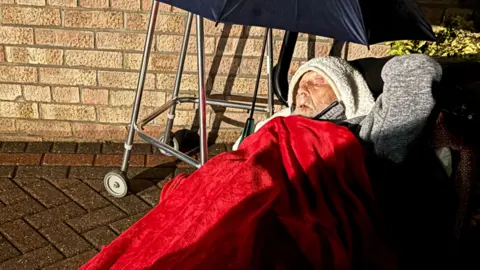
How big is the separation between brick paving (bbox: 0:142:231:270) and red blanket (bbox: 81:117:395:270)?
111cm

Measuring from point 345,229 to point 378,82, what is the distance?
0.92 meters

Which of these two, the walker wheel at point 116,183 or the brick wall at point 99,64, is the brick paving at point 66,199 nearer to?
the walker wheel at point 116,183

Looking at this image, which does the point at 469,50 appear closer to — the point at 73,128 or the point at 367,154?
the point at 367,154

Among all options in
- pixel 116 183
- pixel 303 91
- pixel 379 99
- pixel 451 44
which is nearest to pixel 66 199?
pixel 116 183

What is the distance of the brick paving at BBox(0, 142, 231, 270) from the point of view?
11.6 ft

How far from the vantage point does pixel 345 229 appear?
2.21 metres

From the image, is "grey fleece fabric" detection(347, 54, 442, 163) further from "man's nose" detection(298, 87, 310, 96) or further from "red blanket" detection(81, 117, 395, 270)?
"man's nose" detection(298, 87, 310, 96)

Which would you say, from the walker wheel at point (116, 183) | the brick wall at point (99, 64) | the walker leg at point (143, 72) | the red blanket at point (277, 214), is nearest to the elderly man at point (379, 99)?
the red blanket at point (277, 214)

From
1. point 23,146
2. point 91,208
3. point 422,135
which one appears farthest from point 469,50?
point 23,146

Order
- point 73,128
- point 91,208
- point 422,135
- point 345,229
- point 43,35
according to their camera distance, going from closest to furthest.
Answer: point 345,229
point 422,135
point 91,208
point 43,35
point 73,128

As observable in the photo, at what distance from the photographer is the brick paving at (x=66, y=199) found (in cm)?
352

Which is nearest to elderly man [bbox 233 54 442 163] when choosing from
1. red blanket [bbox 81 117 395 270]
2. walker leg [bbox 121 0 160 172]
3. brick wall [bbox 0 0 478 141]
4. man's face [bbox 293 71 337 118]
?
man's face [bbox 293 71 337 118]

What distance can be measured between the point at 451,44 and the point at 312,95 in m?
1.80

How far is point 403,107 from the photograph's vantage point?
2.38m
